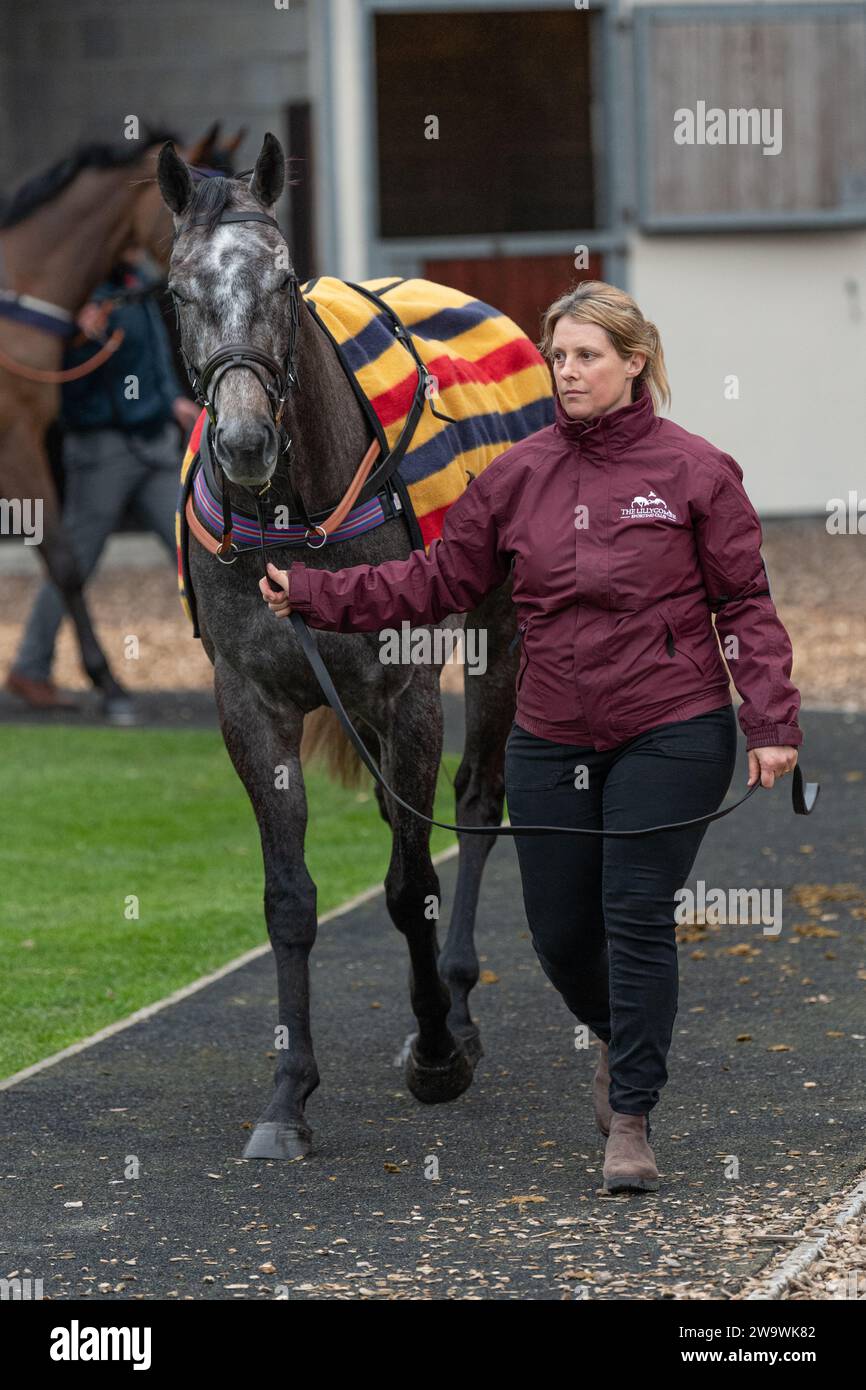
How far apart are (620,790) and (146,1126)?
146 cm

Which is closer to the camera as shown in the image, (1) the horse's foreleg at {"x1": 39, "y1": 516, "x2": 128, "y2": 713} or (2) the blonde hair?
(2) the blonde hair

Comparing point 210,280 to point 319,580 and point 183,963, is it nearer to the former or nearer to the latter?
point 319,580

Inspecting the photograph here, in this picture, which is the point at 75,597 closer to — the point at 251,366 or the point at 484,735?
the point at 484,735

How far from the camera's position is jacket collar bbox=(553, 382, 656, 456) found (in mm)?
4027

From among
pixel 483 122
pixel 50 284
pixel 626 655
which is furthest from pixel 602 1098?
pixel 483 122

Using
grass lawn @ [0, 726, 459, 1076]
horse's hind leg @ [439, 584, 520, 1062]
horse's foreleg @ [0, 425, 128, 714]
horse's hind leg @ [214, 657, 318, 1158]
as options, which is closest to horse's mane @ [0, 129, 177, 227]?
horse's foreleg @ [0, 425, 128, 714]

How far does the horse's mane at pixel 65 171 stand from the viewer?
32.2 feet

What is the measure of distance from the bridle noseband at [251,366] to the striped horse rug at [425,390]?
0.38 metres

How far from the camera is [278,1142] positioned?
4.46m

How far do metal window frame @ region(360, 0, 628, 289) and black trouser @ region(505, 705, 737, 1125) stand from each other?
10.6m

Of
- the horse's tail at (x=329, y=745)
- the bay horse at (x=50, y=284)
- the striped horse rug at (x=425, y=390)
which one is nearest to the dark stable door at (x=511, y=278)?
the bay horse at (x=50, y=284)

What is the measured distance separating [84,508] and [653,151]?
19.3ft

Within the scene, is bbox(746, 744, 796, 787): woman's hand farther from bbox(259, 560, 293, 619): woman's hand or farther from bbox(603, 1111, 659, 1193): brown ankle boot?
bbox(259, 560, 293, 619): woman's hand

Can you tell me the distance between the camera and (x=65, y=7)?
16422 mm
